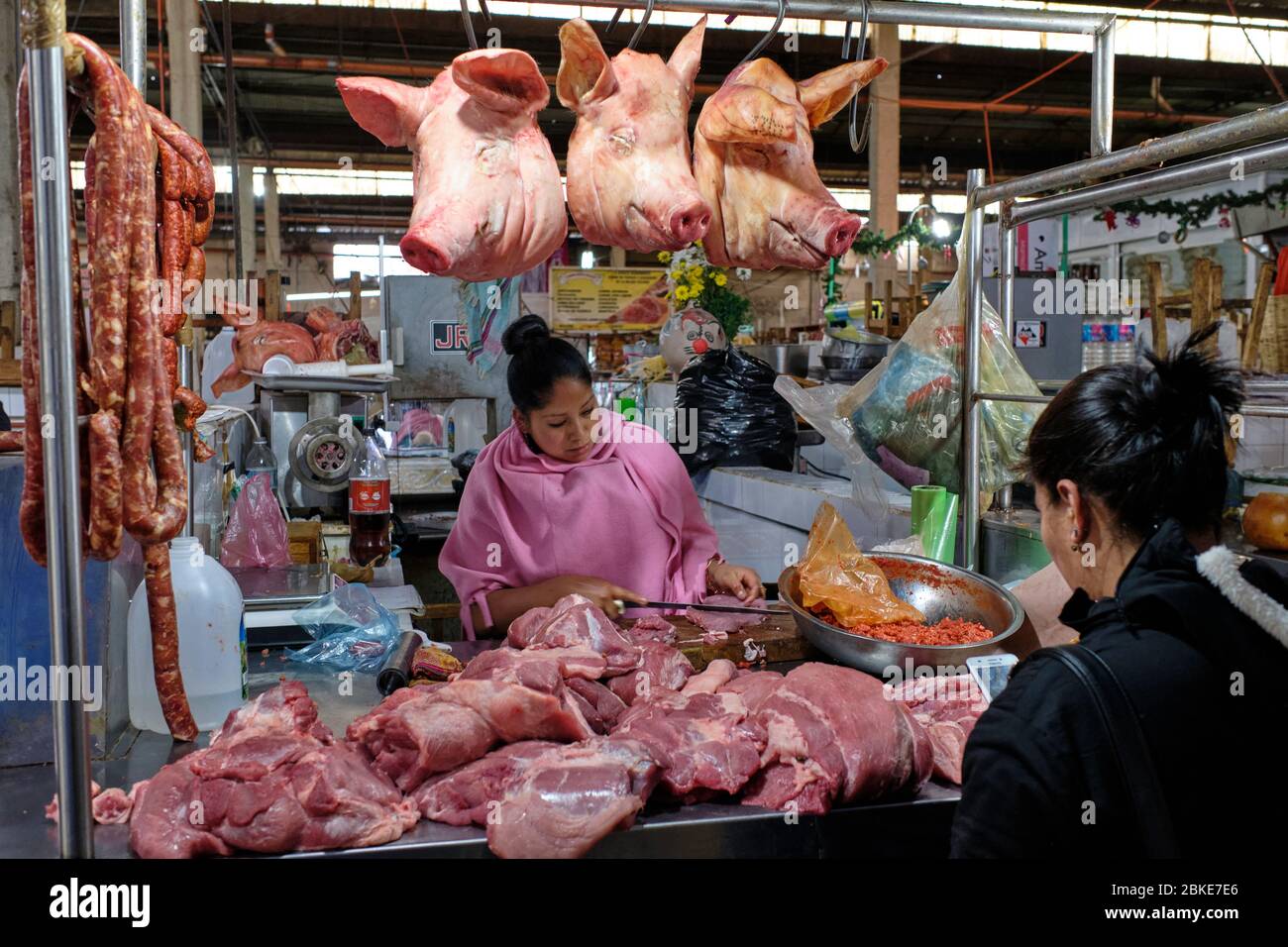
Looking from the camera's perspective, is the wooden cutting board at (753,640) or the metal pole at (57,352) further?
the wooden cutting board at (753,640)

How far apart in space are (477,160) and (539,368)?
1.04 metres

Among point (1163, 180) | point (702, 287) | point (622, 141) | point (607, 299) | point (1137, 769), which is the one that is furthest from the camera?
Answer: point (607, 299)

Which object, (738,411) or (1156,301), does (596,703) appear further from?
(1156,301)

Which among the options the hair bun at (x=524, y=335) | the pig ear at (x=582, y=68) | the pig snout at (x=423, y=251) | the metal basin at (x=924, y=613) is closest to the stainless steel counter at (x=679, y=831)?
the metal basin at (x=924, y=613)

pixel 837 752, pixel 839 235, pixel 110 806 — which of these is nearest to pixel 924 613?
pixel 837 752

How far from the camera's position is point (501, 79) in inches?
83.0

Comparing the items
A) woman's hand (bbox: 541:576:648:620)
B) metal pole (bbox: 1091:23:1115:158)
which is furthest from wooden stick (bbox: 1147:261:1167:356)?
woman's hand (bbox: 541:576:648:620)

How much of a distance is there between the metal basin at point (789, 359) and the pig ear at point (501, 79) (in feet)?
17.6

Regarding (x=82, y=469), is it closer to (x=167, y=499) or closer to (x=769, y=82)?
(x=167, y=499)

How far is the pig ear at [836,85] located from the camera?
2336 mm

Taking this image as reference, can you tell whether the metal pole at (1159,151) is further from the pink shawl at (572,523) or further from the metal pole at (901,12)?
the pink shawl at (572,523)

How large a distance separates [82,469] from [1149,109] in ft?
50.4
